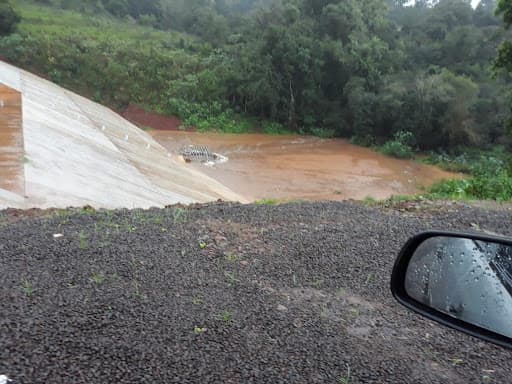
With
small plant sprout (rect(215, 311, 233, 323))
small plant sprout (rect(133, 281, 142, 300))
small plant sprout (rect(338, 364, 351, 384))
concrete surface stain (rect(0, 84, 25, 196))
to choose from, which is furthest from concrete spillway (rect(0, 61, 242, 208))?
small plant sprout (rect(338, 364, 351, 384))

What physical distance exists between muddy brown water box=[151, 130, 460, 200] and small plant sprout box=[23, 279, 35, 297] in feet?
39.3

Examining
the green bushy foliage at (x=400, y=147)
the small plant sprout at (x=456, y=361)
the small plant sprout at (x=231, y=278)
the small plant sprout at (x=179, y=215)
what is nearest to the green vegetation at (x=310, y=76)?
the green bushy foliage at (x=400, y=147)

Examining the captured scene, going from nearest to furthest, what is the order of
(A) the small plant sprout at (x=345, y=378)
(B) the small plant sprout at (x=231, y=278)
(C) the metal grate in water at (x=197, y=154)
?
1. (A) the small plant sprout at (x=345, y=378)
2. (B) the small plant sprout at (x=231, y=278)
3. (C) the metal grate in water at (x=197, y=154)

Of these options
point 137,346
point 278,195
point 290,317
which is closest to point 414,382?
point 290,317

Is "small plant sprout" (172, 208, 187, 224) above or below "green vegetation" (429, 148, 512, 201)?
above

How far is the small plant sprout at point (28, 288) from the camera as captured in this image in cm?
360

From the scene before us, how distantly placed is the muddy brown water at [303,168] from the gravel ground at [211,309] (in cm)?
1061

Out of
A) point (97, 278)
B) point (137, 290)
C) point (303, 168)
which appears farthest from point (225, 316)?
point (303, 168)

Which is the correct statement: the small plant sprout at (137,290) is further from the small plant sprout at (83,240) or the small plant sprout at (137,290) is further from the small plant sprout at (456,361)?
the small plant sprout at (456,361)

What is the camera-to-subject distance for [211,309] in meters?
3.56

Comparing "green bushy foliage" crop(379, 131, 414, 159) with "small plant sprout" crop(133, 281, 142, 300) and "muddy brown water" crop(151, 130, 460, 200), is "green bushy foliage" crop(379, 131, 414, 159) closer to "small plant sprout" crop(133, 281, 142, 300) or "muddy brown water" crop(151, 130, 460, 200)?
"muddy brown water" crop(151, 130, 460, 200)

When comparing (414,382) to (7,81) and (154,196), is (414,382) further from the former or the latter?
(7,81)

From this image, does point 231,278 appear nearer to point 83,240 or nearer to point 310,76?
point 83,240

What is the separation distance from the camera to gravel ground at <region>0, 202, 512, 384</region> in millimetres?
2875
